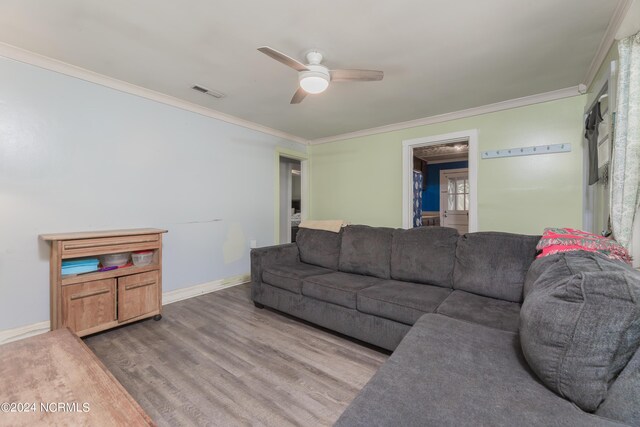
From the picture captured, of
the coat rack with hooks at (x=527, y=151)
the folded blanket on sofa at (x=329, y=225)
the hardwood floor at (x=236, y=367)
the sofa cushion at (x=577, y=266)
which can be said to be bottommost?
the hardwood floor at (x=236, y=367)

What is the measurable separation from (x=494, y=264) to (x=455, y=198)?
445cm

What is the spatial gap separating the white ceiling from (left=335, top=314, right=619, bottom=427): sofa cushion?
2028 millimetres

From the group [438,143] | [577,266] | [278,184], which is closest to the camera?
[577,266]

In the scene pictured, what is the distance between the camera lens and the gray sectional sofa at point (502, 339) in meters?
0.80

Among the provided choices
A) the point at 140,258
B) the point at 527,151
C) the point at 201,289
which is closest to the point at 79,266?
the point at 140,258

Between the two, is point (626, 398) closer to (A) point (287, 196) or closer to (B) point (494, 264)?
(B) point (494, 264)

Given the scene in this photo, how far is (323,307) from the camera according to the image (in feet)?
7.95

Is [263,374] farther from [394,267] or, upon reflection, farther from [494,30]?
[494,30]

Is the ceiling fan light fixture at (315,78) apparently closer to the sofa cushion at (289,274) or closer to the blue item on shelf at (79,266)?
the sofa cushion at (289,274)

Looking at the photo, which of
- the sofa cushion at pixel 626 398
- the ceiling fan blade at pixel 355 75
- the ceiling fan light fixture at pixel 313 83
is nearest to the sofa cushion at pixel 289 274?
the ceiling fan light fixture at pixel 313 83

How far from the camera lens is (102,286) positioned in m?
2.37

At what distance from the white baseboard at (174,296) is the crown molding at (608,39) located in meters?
4.42

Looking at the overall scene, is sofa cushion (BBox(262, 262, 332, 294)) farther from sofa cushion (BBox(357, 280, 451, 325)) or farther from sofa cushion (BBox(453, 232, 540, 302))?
sofa cushion (BBox(453, 232, 540, 302))

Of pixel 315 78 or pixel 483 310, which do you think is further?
pixel 315 78
